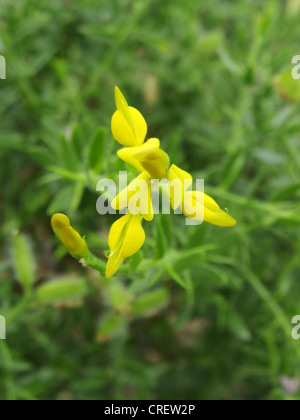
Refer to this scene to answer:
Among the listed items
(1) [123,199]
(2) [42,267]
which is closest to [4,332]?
(2) [42,267]

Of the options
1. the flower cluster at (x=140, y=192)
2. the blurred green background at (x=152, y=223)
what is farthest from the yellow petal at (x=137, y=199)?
the blurred green background at (x=152, y=223)

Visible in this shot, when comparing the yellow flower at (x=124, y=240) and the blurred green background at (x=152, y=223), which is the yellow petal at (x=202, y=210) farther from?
the blurred green background at (x=152, y=223)

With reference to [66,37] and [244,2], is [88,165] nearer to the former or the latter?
[66,37]

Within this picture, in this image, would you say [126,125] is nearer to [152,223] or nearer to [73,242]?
[73,242]

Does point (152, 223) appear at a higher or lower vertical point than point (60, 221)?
higher

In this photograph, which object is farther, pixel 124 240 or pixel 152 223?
pixel 152 223

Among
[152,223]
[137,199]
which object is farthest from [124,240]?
[152,223]

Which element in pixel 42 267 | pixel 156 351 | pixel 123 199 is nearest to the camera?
pixel 123 199
